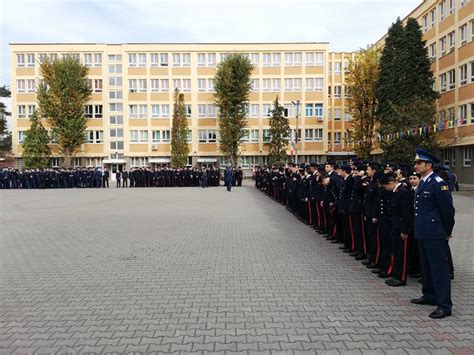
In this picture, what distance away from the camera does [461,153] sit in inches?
1425

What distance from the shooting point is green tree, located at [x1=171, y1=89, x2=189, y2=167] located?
55.5 meters

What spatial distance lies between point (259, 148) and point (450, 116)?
27808 mm

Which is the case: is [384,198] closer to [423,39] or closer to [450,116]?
[450,116]

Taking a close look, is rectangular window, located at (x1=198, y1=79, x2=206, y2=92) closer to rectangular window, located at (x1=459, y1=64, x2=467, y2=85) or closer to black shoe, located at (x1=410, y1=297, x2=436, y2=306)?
rectangular window, located at (x1=459, y1=64, x2=467, y2=85)

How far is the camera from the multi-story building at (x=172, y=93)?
59656mm

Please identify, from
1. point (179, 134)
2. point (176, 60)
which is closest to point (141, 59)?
point (176, 60)

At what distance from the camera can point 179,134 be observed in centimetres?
5634

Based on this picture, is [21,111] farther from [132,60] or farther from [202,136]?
[202,136]

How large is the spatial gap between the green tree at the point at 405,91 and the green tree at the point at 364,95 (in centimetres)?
328

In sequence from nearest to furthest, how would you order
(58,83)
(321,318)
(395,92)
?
(321,318)
(395,92)
(58,83)

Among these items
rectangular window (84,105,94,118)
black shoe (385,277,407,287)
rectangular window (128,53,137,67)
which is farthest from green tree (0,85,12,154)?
black shoe (385,277,407,287)

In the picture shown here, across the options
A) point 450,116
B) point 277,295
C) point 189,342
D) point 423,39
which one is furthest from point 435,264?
point 423,39

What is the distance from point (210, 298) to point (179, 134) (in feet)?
168

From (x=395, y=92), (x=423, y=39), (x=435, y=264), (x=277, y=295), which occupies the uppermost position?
(x=423, y=39)
